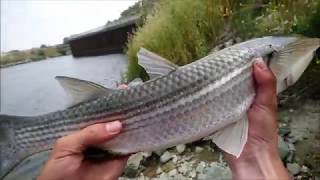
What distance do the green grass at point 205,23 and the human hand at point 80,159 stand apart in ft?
15.0

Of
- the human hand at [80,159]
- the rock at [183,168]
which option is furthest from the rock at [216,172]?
the human hand at [80,159]

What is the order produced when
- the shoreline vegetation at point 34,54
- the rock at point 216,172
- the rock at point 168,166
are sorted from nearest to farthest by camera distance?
1. the rock at point 216,172
2. the rock at point 168,166
3. the shoreline vegetation at point 34,54

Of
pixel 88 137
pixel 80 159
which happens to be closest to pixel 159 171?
pixel 80 159

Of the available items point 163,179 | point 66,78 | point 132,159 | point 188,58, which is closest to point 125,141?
point 66,78

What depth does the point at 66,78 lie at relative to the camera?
7.91 ft

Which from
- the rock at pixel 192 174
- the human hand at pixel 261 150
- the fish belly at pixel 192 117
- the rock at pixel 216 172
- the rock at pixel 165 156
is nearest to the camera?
the fish belly at pixel 192 117

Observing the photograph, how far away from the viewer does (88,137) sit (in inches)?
91.0

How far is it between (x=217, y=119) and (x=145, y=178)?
3836mm

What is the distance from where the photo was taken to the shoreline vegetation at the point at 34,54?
7019 centimetres

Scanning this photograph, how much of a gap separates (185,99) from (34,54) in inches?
3064

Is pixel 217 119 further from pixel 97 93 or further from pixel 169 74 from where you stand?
pixel 97 93

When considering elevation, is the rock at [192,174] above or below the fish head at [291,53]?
below

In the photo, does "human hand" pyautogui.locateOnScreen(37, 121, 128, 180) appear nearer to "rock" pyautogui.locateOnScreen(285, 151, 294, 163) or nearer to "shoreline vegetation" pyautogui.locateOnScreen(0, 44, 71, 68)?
"rock" pyautogui.locateOnScreen(285, 151, 294, 163)

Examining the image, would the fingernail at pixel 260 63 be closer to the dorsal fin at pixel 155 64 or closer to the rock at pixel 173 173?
the dorsal fin at pixel 155 64
